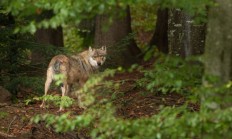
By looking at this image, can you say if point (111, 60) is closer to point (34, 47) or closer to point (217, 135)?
point (34, 47)

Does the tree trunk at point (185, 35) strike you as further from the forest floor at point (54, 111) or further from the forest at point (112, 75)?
the forest floor at point (54, 111)

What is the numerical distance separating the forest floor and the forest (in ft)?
0.08

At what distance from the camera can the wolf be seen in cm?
1215

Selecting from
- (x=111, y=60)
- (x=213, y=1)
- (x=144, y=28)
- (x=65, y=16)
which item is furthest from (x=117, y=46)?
(x=144, y=28)

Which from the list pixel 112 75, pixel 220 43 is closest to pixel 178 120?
pixel 112 75

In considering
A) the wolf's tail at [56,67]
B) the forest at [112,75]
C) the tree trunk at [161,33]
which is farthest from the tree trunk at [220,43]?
the tree trunk at [161,33]

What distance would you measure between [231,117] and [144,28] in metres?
22.0

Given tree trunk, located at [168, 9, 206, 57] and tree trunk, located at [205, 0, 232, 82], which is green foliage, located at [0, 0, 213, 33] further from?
tree trunk, located at [168, 9, 206, 57]

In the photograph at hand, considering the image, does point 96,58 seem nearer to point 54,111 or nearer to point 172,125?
point 54,111

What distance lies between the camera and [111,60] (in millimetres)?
14516

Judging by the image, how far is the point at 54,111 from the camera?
477 inches

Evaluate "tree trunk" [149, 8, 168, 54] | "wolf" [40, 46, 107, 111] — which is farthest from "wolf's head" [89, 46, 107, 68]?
"tree trunk" [149, 8, 168, 54]

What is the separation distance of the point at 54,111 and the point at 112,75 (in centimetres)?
592

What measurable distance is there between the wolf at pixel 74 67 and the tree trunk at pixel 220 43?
590cm
